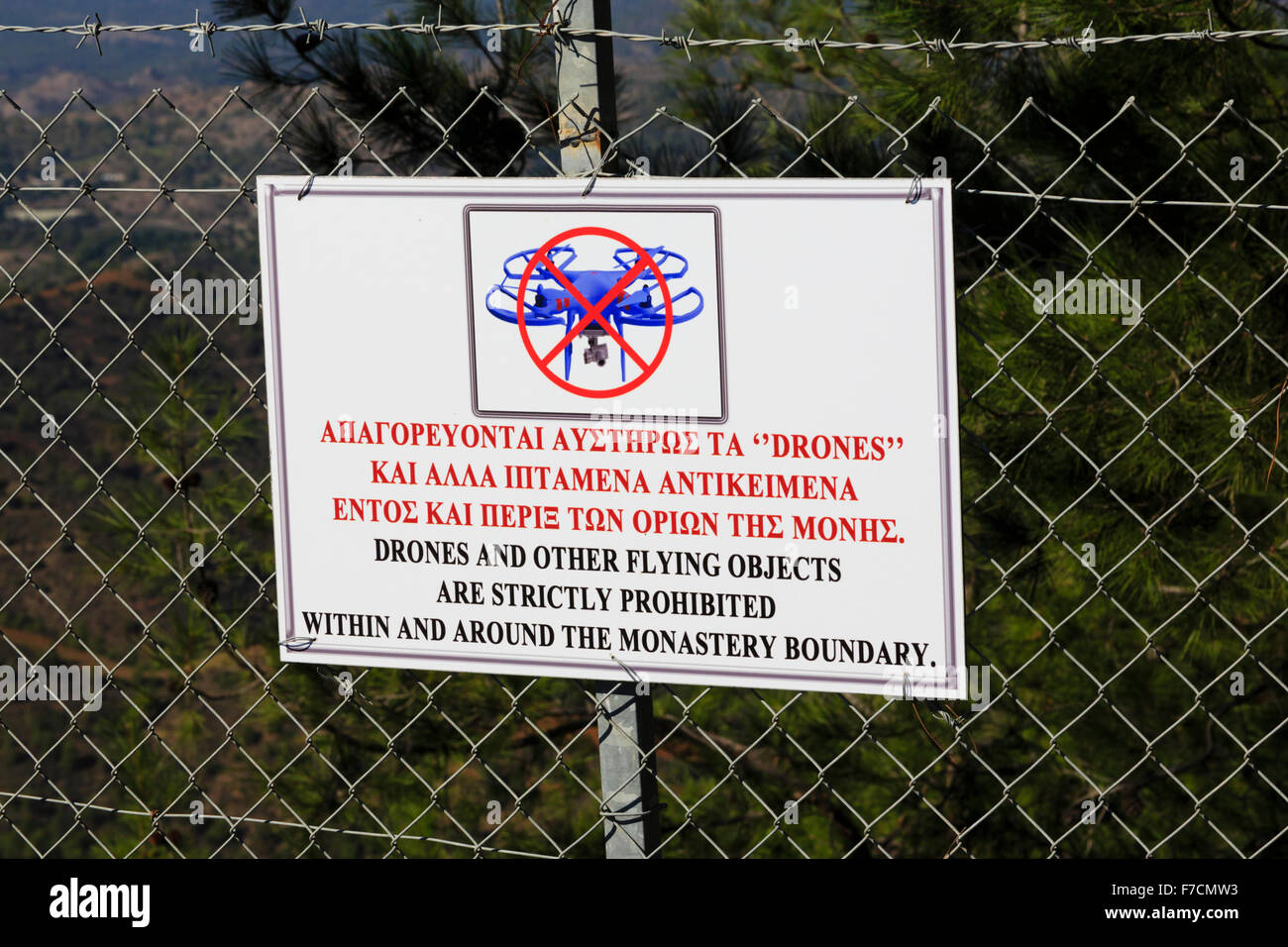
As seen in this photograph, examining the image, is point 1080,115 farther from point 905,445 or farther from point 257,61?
point 257,61

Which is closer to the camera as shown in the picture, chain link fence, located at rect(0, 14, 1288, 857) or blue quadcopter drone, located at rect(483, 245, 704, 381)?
blue quadcopter drone, located at rect(483, 245, 704, 381)

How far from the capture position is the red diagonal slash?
1377 mm

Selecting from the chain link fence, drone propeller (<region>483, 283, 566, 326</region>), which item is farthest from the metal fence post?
drone propeller (<region>483, 283, 566, 326</region>)

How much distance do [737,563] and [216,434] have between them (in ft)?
2.46

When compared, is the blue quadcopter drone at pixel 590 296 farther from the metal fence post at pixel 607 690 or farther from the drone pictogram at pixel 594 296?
the metal fence post at pixel 607 690

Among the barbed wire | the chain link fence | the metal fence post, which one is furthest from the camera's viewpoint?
the chain link fence

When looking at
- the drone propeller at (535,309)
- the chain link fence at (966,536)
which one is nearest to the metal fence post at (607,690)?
the chain link fence at (966,536)

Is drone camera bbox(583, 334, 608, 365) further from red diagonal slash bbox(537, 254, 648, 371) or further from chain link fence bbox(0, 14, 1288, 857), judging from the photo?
chain link fence bbox(0, 14, 1288, 857)

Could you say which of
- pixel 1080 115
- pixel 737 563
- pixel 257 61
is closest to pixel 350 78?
pixel 257 61

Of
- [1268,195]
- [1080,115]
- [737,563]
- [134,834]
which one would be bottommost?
[134,834]

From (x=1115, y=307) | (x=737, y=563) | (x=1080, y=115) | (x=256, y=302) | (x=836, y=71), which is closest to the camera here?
(x=737, y=563)

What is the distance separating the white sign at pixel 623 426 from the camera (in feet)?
4.31

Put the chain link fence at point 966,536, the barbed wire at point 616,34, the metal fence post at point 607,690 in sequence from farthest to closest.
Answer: the chain link fence at point 966,536, the metal fence post at point 607,690, the barbed wire at point 616,34

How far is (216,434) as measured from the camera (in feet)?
5.52
